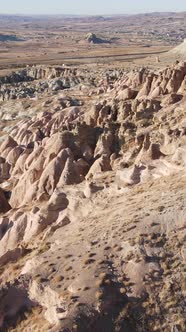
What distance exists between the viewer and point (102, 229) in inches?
870

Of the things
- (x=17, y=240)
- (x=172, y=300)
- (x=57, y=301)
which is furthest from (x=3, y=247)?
(x=172, y=300)

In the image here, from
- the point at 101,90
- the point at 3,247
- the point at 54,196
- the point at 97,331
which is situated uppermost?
the point at 97,331

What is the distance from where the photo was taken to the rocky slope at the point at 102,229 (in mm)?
17312

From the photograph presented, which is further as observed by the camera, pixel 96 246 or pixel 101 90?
pixel 101 90

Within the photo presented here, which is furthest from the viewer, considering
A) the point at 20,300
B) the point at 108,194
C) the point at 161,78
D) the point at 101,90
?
the point at 101,90

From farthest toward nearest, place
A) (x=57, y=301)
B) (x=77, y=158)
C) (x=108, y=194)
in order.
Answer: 1. (x=77, y=158)
2. (x=108, y=194)
3. (x=57, y=301)

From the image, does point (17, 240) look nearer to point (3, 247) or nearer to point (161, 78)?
point (3, 247)

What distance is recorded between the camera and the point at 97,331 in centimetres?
1666

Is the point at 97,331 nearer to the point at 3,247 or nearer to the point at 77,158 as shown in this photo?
the point at 3,247

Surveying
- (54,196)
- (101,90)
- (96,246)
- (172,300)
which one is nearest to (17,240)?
(54,196)

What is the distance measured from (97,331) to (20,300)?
12.1 feet

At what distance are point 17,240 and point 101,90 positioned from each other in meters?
55.4

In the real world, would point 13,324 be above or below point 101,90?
above

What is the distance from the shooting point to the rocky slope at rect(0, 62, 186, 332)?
17312 mm
